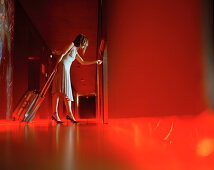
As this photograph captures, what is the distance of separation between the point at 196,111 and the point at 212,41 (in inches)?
6.1

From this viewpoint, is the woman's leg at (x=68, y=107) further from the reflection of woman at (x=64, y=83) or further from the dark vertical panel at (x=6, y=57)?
the dark vertical panel at (x=6, y=57)

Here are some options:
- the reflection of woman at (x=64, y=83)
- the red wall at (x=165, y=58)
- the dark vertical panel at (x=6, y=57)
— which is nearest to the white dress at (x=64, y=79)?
the reflection of woman at (x=64, y=83)

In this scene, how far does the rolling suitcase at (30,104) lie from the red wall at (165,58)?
184 centimetres

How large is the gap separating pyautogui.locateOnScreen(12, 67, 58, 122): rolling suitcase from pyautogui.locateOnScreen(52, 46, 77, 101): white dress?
12 centimetres

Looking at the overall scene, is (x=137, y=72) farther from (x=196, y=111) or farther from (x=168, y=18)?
(x=196, y=111)

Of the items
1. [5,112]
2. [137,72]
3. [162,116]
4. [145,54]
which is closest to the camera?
[162,116]

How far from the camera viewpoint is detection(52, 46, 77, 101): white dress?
2.59m

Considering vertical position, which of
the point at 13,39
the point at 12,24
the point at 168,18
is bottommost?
the point at 168,18

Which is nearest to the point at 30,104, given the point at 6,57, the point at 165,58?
the point at 6,57

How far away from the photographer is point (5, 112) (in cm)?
324

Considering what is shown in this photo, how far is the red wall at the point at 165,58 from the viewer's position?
47cm

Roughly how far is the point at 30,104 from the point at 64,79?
60cm

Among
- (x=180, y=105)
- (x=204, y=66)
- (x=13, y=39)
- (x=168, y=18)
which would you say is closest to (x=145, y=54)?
(x=168, y=18)

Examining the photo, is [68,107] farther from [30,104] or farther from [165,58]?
[165,58]
